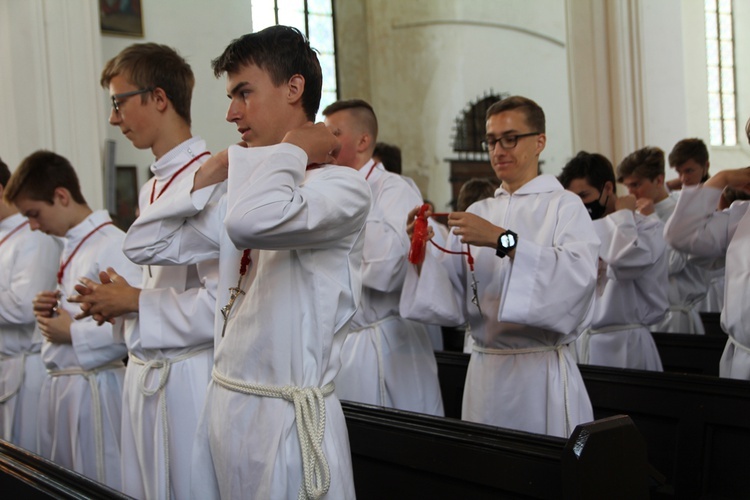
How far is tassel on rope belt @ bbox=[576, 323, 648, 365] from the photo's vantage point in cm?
525

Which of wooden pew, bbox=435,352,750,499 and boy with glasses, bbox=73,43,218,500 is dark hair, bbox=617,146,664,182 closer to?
wooden pew, bbox=435,352,750,499

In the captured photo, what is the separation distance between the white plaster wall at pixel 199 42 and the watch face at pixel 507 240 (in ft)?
22.7

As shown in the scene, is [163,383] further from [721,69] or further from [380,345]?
[721,69]

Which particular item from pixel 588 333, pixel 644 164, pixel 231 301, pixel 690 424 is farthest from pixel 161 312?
pixel 644 164

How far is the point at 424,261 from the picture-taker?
3660 mm

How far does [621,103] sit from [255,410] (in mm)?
8614

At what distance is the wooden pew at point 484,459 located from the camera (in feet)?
7.10

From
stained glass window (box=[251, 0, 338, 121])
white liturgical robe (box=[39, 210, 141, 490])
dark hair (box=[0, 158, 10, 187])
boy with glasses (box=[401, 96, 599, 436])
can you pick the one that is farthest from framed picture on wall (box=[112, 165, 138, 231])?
boy with glasses (box=[401, 96, 599, 436])

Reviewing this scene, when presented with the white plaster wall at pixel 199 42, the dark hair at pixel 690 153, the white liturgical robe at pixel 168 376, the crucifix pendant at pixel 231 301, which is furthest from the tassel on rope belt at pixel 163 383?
the white plaster wall at pixel 199 42

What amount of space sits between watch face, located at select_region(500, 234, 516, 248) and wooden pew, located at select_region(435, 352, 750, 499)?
93cm

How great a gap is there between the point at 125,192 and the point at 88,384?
589 cm

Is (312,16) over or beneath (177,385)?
over

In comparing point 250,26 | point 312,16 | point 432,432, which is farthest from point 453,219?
point 312,16

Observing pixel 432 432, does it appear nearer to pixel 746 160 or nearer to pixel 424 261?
pixel 424 261
